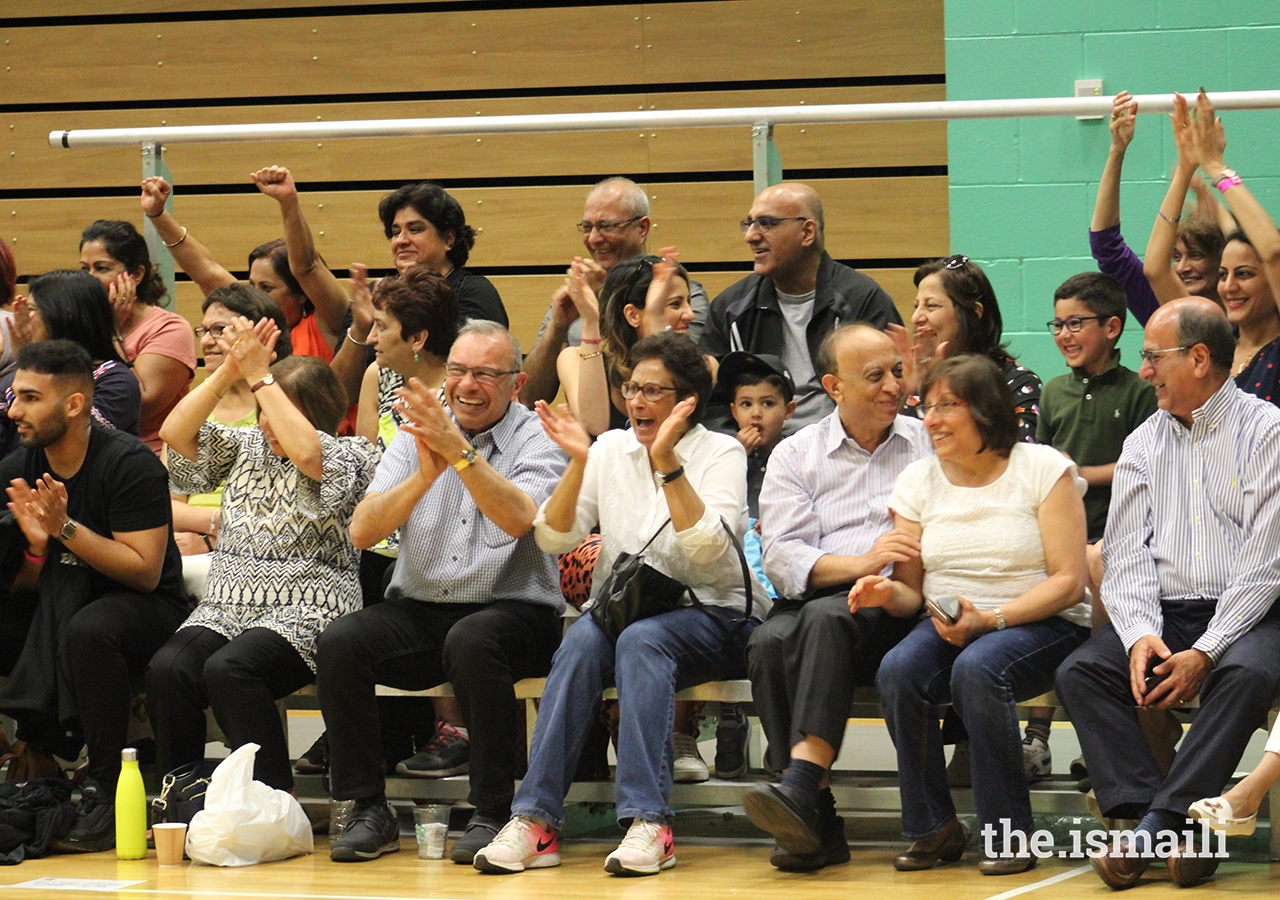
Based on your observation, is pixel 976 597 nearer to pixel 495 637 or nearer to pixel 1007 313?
pixel 495 637

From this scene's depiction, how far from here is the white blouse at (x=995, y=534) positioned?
3.23 meters

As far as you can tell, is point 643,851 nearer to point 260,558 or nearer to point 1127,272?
point 260,558

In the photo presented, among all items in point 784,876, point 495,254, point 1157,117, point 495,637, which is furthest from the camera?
point 495,254

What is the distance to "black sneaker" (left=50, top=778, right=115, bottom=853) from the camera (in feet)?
11.6

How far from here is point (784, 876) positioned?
3.17 meters

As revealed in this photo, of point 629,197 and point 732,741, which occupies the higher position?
point 629,197

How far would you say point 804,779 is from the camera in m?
3.14

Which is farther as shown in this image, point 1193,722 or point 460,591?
point 460,591

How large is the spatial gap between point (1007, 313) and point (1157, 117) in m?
0.83

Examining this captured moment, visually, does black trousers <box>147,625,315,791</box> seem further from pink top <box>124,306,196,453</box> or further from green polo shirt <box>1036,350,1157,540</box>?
green polo shirt <box>1036,350,1157,540</box>

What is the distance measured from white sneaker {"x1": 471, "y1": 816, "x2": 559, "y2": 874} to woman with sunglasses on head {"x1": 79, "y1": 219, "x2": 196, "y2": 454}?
177 cm

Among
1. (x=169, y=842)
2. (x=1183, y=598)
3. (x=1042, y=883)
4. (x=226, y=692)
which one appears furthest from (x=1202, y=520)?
(x=169, y=842)

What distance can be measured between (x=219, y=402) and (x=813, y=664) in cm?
182

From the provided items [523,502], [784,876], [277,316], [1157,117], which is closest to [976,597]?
[784,876]
